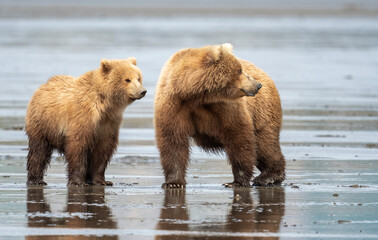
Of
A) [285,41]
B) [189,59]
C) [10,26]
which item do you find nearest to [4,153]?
[189,59]

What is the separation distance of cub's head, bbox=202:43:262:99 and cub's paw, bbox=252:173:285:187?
3.74 feet

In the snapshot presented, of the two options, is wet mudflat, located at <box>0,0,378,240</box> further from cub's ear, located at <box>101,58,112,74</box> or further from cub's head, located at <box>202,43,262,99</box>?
cub's ear, located at <box>101,58,112,74</box>

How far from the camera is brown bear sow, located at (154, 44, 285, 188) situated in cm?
949

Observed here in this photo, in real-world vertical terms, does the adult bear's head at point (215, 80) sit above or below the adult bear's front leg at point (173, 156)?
above

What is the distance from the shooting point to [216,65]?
31.2 ft

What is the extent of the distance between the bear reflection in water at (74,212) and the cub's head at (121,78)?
105cm

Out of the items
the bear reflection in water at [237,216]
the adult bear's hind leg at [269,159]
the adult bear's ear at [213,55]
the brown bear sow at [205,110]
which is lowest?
the bear reflection in water at [237,216]

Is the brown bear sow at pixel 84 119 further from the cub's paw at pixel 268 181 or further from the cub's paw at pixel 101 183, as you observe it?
the cub's paw at pixel 268 181

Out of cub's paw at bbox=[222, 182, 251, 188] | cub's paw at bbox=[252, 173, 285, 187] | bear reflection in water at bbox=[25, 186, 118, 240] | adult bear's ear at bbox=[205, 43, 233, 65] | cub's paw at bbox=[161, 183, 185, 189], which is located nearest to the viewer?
bear reflection in water at bbox=[25, 186, 118, 240]

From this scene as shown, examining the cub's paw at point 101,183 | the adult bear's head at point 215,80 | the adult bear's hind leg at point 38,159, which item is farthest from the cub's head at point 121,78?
the adult bear's hind leg at point 38,159

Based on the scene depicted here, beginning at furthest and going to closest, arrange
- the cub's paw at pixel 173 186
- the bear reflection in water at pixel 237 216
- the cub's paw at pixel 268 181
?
the cub's paw at pixel 268 181 → the cub's paw at pixel 173 186 → the bear reflection in water at pixel 237 216

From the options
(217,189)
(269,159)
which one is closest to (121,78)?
(217,189)

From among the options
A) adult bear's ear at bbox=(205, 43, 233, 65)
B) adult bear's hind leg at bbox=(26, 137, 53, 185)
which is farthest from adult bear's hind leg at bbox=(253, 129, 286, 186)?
adult bear's hind leg at bbox=(26, 137, 53, 185)

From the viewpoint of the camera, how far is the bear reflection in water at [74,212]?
7.42 meters
